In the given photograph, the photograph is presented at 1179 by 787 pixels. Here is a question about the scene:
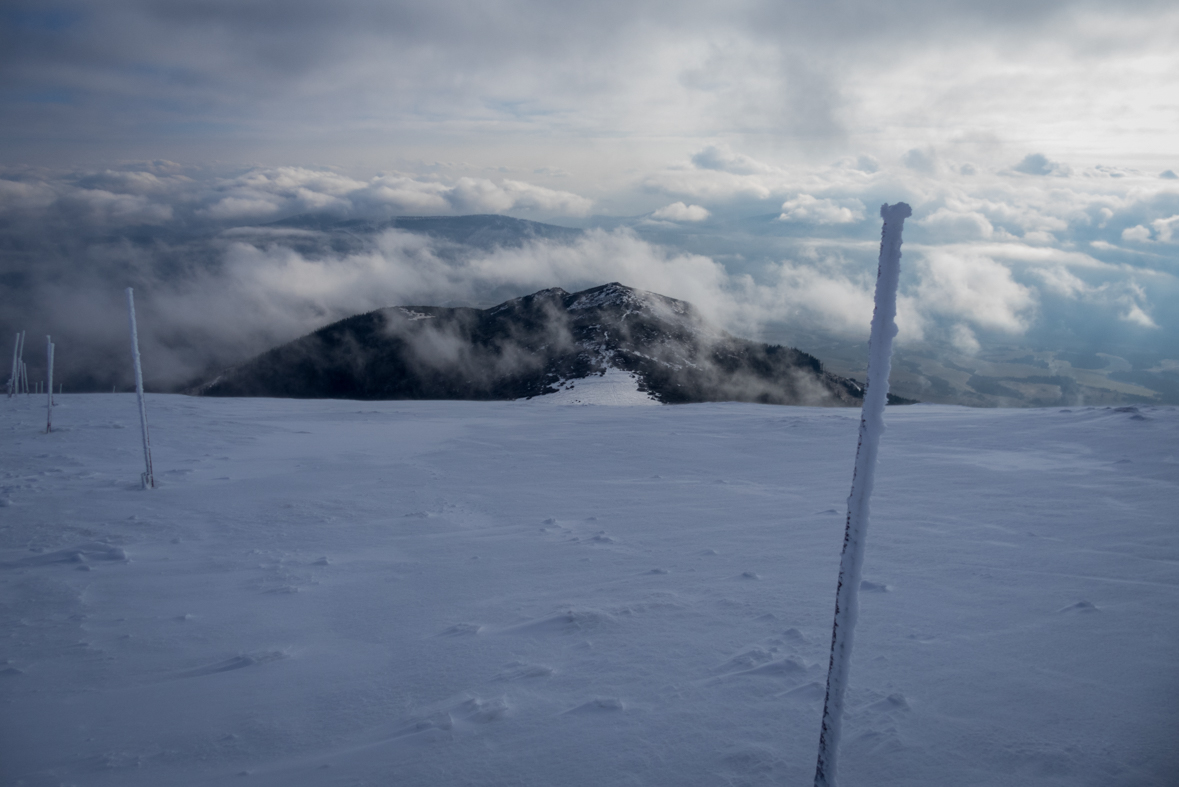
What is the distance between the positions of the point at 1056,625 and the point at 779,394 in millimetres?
73627

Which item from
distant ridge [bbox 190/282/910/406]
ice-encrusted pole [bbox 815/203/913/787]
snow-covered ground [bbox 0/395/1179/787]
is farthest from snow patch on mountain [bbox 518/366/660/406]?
ice-encrusted pole [bbox 815/203/913/787]

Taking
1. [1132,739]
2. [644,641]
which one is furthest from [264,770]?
[1132,739]

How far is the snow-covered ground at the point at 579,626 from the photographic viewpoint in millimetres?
3592

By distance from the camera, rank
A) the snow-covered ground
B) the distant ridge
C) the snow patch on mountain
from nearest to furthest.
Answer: the snow-covered ground, the snow patch on mountain, the distant ridge

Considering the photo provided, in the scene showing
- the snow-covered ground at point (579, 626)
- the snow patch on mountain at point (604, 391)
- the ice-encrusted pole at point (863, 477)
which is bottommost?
the snow patch on mountain at point (604, 391)

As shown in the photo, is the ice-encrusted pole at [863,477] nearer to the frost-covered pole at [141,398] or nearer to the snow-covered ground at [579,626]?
the snow-covered ground at [579,626]

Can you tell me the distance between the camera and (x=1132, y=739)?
3.62 meters

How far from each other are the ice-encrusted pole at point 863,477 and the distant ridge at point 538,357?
55052 millimetres

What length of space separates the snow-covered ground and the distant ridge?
48519 mm

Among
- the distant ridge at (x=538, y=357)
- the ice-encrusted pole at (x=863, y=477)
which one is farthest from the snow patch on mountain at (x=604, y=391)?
the ice-encrusted pole at (x=863, y=477)

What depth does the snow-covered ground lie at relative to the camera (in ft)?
11.8

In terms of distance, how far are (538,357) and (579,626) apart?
77.6 meters

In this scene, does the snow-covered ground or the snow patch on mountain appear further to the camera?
the snow patch on mountain

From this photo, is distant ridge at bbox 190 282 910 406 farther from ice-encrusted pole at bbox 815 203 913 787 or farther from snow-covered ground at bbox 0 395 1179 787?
ice-encrusted pole at bbox 815 203 913 787
